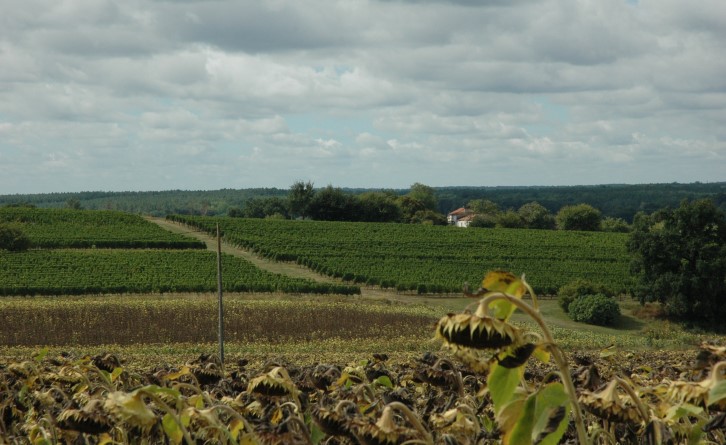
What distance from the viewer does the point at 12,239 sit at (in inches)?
2354

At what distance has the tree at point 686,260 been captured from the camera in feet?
134

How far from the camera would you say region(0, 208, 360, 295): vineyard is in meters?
48.1

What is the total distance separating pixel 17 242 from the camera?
60.1m

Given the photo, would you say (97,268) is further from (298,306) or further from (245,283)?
(298,306)

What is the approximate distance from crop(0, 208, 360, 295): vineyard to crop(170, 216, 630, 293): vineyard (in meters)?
4.11

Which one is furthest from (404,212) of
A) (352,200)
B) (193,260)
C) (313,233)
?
(193,260)

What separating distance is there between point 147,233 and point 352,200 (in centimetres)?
3235

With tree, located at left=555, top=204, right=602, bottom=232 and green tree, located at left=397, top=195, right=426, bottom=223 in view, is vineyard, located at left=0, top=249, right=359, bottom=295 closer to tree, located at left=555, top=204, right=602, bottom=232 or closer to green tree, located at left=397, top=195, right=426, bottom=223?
green tree, located at left=397, top=195, right=426, bottom=223

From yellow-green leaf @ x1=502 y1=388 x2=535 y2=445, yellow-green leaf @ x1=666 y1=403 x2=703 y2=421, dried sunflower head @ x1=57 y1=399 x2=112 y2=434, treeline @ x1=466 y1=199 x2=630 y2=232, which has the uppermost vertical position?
yellow-green leaf @ x1=502 y1=388 x2=535 y2=445

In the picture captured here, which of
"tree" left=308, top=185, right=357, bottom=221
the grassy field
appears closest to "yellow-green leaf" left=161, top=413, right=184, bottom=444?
the grassy field

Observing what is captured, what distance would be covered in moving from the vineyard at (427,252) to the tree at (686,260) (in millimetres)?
7908

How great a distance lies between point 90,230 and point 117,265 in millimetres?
18184

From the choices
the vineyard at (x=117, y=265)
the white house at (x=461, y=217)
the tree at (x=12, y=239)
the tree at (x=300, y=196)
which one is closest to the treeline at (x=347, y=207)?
the tree at (x=300, y=196)

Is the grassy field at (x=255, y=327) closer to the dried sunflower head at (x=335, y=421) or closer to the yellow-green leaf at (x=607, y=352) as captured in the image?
the yellow-green leaf at (x=607, y=352)
